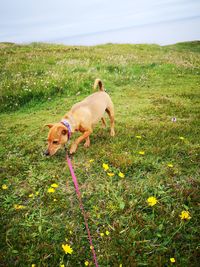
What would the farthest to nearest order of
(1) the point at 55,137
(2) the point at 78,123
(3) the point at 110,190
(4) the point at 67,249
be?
1. (2) the point at 78,123
2. (1) the point at 55,137
3. (3) the point at 110,190
4. (4) the point at 67,249

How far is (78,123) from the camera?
202 inches

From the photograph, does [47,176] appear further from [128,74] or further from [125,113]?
[128,74]

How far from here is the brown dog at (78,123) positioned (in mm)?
4641

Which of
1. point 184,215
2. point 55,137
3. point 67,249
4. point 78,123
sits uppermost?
point 78,123

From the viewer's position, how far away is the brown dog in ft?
15.2

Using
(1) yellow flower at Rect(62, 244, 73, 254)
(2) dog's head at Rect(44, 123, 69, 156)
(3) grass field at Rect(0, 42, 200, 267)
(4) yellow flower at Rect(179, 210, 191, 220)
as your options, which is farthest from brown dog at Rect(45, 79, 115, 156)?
(4) yellow flower at Rect(179, 210, 191, 220)

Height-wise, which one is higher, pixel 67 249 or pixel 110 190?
pixel 110 190

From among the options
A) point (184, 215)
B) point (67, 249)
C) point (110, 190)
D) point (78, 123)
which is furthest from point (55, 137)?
point (184, 215)

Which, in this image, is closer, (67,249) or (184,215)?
(67,249)

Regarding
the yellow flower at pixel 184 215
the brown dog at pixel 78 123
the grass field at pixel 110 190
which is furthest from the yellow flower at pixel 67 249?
the brown dog at pixel 78 123

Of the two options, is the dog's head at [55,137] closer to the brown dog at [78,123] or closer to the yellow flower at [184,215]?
the brown dog at [78,123]

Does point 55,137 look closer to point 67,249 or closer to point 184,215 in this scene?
point 67,249

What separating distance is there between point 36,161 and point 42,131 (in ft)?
5.25

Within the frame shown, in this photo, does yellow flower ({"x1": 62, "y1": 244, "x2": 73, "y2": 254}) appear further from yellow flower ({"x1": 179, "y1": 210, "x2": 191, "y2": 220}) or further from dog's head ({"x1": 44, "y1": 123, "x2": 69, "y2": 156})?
dog's head ({"x1": 44, "y1": 123, "x2": 69, "y2": 156})
